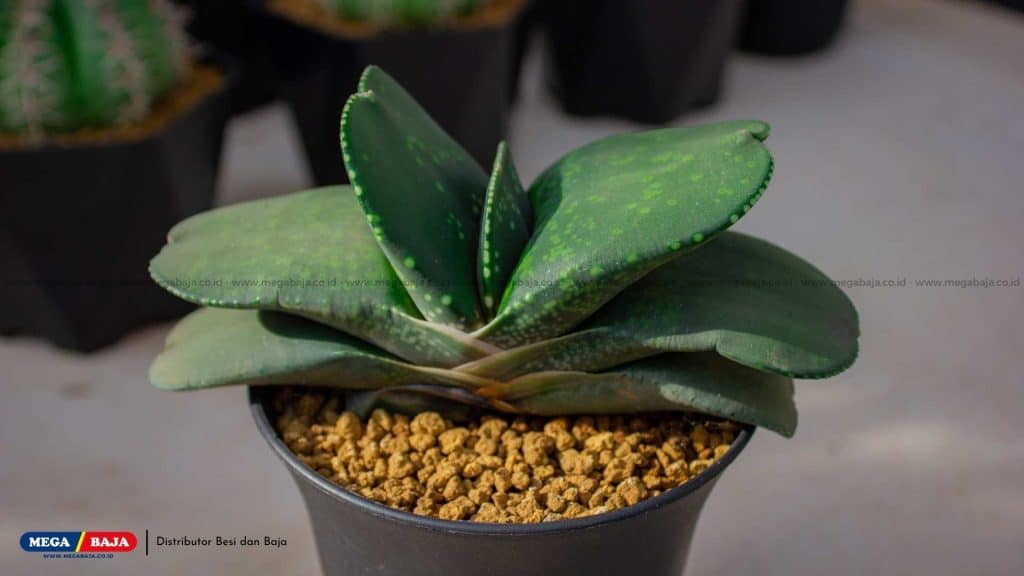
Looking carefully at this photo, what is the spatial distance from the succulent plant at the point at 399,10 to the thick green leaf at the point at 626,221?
2.43 feet

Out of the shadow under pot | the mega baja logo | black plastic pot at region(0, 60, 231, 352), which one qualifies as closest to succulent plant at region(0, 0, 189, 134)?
black plastic pot at region(0, 60, 231, 352)

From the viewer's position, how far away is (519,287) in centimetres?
59

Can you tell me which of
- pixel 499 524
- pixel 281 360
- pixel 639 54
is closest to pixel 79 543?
pixel 281 360

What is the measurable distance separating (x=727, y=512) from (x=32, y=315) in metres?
0.84

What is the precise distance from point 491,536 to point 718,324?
183 mm

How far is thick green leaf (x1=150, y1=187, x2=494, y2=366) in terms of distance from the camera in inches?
24.0

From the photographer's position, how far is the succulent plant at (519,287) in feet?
1.88

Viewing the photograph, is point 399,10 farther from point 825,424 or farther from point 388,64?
point 825,424

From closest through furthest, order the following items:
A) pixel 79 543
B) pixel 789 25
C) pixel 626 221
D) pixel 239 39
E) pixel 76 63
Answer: pixel 626 221 < pixel 79 543 < pixel 76 63 < pixel 239 39 < pixel 789 25

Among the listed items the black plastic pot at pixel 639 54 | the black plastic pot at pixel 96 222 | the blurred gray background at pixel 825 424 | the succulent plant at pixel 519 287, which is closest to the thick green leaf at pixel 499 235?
the succulent plant at pixel 519 287

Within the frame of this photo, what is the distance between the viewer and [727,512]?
1001mm

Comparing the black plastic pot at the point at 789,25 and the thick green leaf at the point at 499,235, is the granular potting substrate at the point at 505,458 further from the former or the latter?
the black plastic pot at the point at 789,25

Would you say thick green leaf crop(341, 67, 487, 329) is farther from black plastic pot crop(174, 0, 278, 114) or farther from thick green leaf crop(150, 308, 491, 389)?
black plastic pot crop(174, 0, 278, 114)

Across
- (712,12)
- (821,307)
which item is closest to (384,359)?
(821,307)
